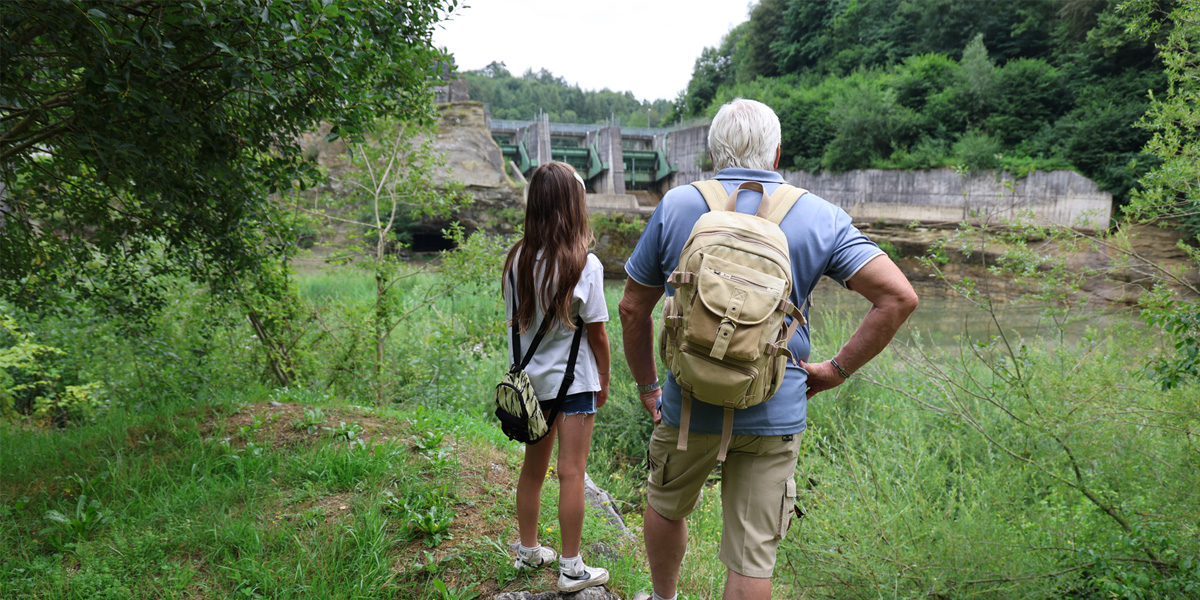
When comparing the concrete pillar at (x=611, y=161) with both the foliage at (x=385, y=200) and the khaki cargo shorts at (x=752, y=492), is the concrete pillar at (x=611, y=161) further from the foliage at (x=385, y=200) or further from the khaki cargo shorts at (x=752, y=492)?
the khaki cargo shorts at (x=752, y=492)

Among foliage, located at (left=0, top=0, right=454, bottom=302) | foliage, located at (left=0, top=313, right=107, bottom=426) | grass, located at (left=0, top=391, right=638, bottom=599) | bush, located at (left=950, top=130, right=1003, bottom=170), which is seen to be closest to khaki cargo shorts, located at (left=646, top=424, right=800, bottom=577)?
grass, located at (left=0, top=391, right=638, bottom=599)

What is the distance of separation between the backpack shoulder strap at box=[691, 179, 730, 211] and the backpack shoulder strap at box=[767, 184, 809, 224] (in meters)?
0.14

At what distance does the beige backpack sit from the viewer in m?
1.69

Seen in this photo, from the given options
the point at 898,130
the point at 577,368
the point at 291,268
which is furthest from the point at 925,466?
the point at 898,130

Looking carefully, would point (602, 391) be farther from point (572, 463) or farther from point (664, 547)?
point (664, 547)

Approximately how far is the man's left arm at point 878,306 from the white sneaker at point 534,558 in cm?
140

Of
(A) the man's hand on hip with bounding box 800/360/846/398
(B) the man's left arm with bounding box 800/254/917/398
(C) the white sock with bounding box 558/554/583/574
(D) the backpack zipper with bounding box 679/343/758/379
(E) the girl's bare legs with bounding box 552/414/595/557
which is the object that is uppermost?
(B) the man's left arm with bounding box 800/254/917/398

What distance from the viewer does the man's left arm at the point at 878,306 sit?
5.87 ft

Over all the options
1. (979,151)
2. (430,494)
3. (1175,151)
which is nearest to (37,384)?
(430,494)

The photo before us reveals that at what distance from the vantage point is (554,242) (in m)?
2.29

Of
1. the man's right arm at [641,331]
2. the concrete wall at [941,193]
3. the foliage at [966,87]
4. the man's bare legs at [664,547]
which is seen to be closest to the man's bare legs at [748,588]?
the man's bare legs at [664,547]

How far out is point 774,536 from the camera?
194 cm

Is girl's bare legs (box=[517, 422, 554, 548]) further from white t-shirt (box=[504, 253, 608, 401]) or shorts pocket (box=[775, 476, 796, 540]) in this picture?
shorts pocket (box=[775, 476, 796, 540])

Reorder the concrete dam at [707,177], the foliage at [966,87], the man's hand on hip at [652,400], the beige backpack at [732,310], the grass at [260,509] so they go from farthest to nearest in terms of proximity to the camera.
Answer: the foliage at [966,87] < the concrete dam at [707,177] < the grass at [260,509] < the man's hand on hip at [652,400] < the beige backpack at [732,310]
